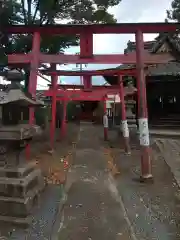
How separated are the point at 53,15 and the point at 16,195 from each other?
1151 cm

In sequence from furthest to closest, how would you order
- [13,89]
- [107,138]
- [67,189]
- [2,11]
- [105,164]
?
1. [107,138]
2. [2,11]
3. [105,164]
4. [67,189]
5. [13,89]

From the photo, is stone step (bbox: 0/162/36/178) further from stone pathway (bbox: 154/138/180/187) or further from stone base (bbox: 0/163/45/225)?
stone pathway (bbox: 154/138/180/187)

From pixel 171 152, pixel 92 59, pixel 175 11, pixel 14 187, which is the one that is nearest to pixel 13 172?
pixel 14 187

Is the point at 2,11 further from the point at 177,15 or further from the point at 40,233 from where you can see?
the point at 177,15

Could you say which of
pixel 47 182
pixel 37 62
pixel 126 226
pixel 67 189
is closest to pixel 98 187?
pixel 67 189

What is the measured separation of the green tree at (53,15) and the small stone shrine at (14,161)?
863cm

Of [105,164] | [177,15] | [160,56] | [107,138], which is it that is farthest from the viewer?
[177,15]

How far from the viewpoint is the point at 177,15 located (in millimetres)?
24688

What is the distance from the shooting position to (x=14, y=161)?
6.38 metres

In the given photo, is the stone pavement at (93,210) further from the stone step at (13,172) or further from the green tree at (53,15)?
the green tree at (53,15)

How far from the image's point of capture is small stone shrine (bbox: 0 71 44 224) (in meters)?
5.95

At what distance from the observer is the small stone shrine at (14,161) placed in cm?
595

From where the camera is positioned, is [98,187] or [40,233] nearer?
[40,233]

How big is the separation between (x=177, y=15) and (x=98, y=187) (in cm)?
2090
